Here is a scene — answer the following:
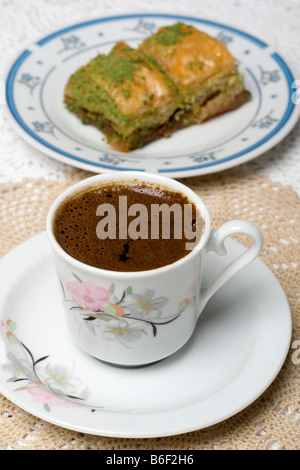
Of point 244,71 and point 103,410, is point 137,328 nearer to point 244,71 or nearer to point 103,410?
point 103,410

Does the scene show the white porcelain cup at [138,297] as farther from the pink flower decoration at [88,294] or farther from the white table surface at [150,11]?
the white table surface at [150,11]

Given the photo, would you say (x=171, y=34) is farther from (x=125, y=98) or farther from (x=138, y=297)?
(x=138, y=297)

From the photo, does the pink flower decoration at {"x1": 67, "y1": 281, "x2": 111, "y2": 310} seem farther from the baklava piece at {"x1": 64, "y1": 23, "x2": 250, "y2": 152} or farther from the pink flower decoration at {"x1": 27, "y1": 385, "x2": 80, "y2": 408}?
the baklava piece at {"x1": 64, "y1": 23, "x2": 250, "y2": 152}

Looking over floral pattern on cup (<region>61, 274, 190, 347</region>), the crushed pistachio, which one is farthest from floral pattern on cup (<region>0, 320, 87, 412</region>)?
the crushed pistachio

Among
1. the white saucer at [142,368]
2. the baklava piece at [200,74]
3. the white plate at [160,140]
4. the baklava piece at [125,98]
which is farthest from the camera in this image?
the baklava piece at [200,74]

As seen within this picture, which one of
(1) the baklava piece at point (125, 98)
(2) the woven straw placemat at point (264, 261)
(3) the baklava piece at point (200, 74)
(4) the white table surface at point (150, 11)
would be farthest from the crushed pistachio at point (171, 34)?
(2) the woven straw placemat at point (264, 261)

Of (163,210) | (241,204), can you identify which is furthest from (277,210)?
(163,210)

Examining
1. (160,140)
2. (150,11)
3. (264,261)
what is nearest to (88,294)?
(264,261)
